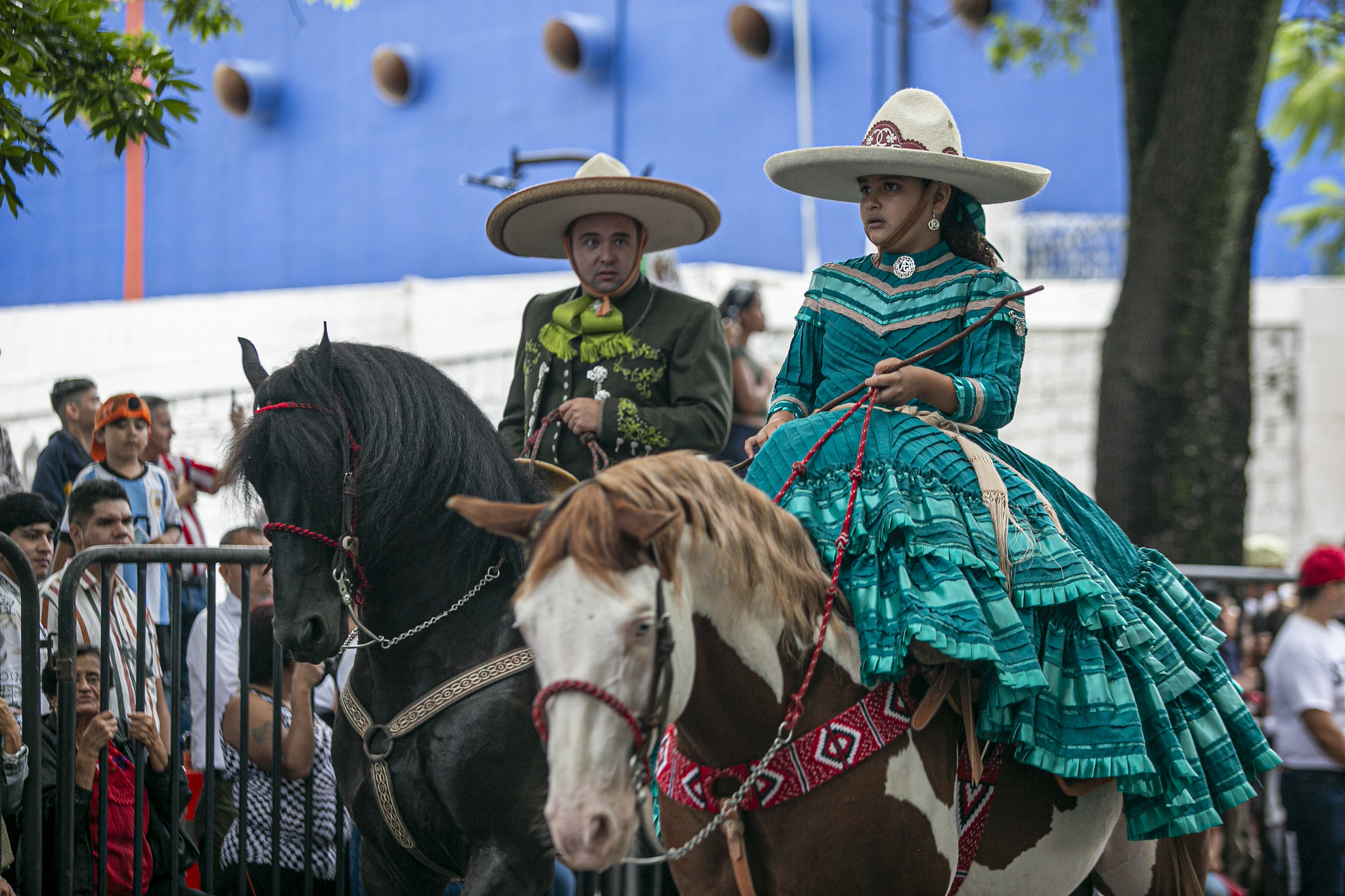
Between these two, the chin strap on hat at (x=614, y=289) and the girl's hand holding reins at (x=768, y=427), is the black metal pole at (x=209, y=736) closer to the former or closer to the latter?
the chin strap on hat at (x=614, y=289)

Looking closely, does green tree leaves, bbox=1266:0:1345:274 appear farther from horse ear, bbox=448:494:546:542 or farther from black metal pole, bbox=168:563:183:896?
horse ear, bbox=448:494:546:542

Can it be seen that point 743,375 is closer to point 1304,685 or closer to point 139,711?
point 1304,685

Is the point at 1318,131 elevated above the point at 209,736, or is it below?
above

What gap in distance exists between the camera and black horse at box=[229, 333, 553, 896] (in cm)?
341

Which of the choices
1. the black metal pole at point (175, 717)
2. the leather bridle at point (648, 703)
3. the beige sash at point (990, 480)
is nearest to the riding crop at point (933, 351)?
the beige sash at point (990, 480)

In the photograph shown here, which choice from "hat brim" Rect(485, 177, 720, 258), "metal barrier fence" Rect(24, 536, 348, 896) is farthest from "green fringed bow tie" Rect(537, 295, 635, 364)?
"metal barrier fence" Rect(24, 536, 348, 896)

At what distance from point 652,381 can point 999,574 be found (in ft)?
5.80

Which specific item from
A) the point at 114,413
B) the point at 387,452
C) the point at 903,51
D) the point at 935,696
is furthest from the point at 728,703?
the point at 903,51

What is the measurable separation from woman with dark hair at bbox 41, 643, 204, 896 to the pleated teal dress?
2.59 metres

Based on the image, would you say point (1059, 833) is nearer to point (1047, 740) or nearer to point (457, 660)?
point (1047, 740)

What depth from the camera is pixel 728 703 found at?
9.05 ft

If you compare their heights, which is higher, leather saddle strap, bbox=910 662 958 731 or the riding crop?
the riding crop

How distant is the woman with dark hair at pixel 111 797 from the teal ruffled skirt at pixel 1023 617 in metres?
2.59

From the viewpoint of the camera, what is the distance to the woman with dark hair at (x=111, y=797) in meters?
4.45
